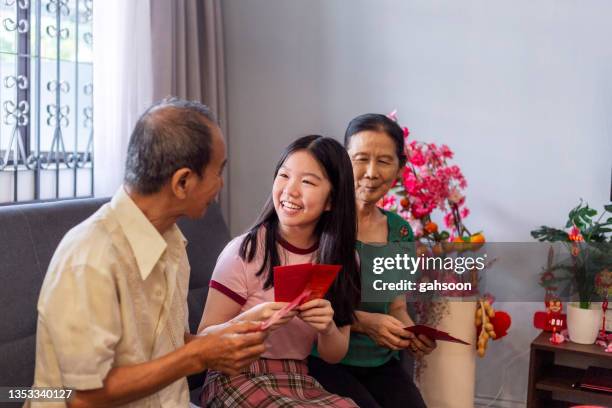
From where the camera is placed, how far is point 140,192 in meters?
1.42

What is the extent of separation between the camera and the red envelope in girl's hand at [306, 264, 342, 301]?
65.6 inches

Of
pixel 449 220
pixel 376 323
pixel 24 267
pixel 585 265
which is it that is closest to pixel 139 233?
pixel 24 267

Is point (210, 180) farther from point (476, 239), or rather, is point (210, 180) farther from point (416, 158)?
point (476, 239)

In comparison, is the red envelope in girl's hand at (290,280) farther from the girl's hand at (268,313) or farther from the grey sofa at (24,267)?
the grey sofa at (24,267)

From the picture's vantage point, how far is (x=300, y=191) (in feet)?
6.49

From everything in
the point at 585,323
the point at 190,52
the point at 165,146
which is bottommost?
the point at 585,323

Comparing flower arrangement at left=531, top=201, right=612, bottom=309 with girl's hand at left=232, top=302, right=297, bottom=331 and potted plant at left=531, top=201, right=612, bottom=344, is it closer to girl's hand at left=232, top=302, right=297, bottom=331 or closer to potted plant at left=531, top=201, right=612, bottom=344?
potted plant at left=531, top=201, right=612, bottom=344

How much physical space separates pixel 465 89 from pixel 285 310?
80.5 inches

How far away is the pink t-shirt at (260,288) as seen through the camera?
1918 millimetres

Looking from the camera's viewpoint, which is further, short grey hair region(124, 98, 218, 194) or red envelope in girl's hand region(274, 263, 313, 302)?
red envelope in girl's hand region(274, 263, 313, 302)

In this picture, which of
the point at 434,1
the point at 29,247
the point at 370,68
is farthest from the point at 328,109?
the point at 29,247

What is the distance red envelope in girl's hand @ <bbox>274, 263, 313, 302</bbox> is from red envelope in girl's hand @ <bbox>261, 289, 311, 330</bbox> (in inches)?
0.7

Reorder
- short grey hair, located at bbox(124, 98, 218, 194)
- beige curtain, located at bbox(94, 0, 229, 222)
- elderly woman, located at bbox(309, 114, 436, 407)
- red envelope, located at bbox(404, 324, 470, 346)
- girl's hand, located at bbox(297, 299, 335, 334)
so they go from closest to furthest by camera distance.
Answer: short grey hair, located at bbox(124, 98, 218, 194)
girl's hand, located at bbox(297, 299, 335, 334)
red envelope, located at bbox(404, 324, 470, 346)
elderly woman, located at bbox(309, 114, 436, 407)
beige curtain, located at bbox(94, 0, 229, 222)

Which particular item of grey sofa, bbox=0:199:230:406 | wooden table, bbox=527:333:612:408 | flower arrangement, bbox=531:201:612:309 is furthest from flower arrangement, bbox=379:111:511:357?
grey sofa, bbox=0:199:230:406
